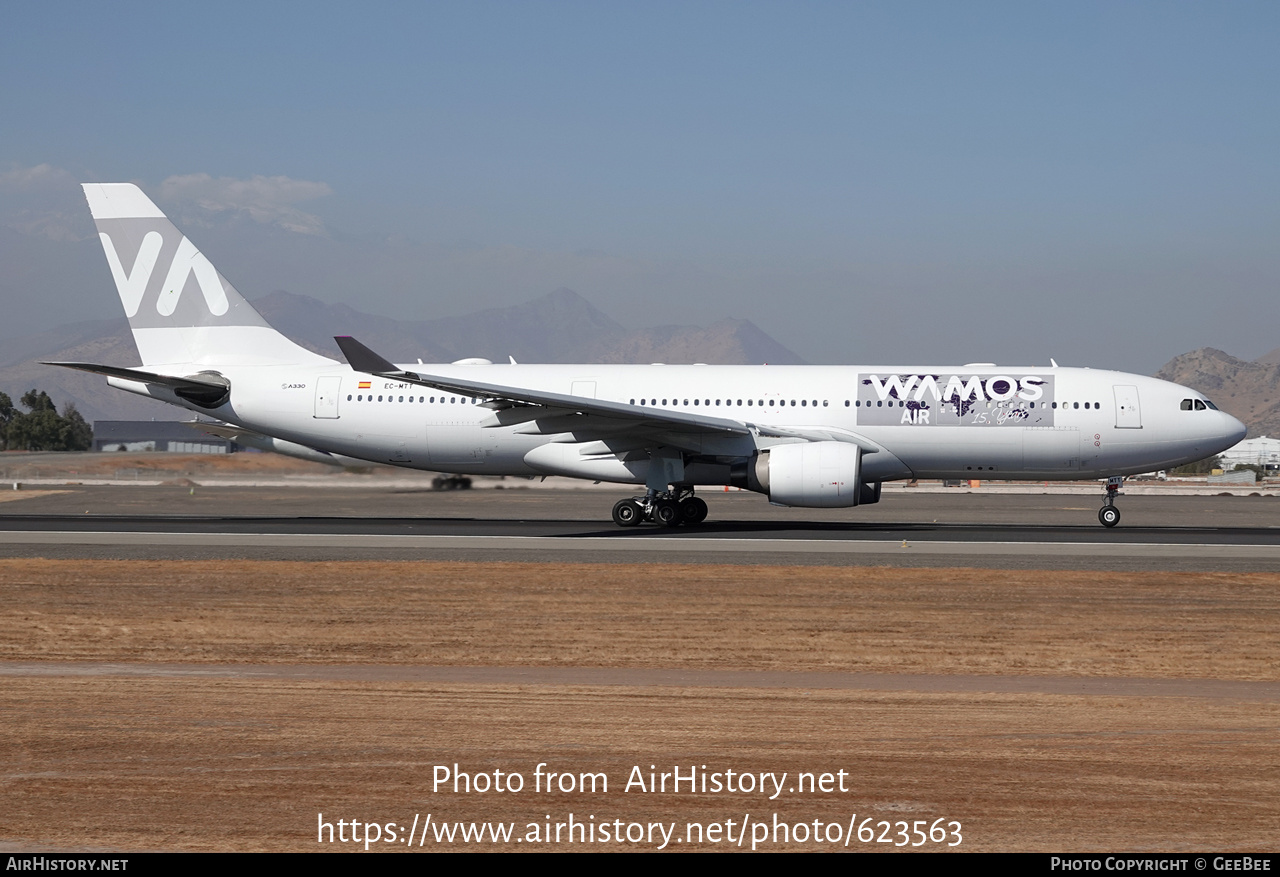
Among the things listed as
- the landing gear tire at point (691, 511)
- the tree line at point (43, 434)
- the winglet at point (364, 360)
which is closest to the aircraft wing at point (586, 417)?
the winglet at point (364, 360)

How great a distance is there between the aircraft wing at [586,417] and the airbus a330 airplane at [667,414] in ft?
0.19

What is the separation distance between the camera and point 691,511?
28.0 metres

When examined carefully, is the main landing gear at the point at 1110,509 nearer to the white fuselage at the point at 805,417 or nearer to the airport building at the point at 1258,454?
the white fuselage at the point at 805,417

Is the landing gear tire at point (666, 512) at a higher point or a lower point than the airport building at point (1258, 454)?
lower

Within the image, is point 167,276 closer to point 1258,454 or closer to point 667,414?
point 667,414

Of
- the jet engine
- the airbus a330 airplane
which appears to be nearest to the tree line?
the airbus a330 airplane

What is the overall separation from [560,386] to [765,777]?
21.9 metres

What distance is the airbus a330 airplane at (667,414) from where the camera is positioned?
88.3 feet

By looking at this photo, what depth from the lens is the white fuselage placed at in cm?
2769

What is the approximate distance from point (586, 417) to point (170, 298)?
1225cm

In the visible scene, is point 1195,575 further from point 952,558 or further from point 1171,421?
point 1171,421

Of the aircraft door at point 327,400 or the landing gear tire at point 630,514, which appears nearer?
the landing gear tire at point 630,514

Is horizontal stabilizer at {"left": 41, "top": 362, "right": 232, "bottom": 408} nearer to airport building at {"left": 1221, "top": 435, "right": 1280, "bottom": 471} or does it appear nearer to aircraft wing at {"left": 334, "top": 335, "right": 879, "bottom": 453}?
A: aircraft wing at {"left": 334, "top": 335, "right": 879, "bottom": 453}

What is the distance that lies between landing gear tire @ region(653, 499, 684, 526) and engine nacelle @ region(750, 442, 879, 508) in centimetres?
268
